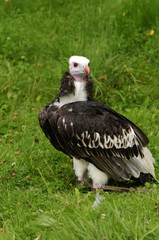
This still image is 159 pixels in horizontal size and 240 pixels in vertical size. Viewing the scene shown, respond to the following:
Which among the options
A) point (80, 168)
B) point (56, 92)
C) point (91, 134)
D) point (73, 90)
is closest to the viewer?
point (91, 134)

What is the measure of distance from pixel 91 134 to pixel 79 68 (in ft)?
2.38

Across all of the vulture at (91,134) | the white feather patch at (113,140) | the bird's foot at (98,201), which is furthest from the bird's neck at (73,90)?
the bird's foot at (98,201)

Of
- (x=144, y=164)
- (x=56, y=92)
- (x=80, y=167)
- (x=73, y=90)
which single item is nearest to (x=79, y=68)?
(x=73, y=90)

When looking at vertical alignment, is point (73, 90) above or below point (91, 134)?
above

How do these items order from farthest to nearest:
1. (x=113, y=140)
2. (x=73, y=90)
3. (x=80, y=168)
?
(x=80, y=168)
(x=73, y=90)
(x=113, y=140)

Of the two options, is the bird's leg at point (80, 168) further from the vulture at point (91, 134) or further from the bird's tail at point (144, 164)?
the bird's tail at point (144, 164)

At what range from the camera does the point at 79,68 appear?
4.64 m

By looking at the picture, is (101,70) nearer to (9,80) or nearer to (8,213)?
(9,80)

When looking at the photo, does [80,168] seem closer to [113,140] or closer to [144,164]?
[113,140]

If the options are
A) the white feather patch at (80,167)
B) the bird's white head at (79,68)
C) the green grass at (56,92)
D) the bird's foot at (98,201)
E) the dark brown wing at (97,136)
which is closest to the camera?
the green grass at (56,92)

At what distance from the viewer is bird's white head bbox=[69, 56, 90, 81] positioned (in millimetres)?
4607

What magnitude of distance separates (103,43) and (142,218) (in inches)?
159

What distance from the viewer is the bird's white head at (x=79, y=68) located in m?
4.61

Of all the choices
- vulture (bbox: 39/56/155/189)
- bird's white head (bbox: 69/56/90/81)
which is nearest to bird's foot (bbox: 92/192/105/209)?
vulture (bbox: 39/56/155/189)
